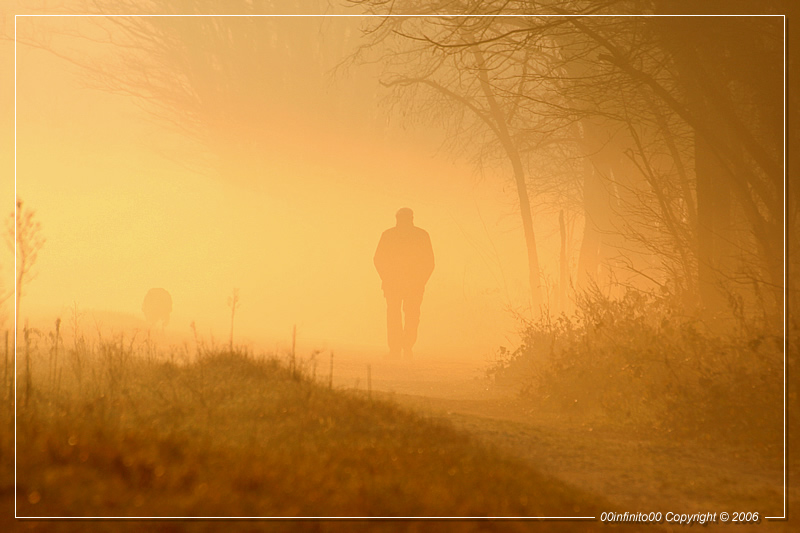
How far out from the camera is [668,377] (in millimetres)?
8219

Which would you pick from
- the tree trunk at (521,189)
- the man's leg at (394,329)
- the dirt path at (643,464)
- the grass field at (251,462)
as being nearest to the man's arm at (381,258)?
the man's leg at (394,329)

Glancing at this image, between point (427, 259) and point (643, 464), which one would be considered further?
point (427, 259)

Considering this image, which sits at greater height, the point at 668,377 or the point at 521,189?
the point at 521,189

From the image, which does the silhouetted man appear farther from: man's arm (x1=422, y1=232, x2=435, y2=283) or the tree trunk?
the tree trunk

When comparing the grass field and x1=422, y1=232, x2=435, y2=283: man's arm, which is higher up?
x1=422, y1=232, x2=435, y2=283: man's arm

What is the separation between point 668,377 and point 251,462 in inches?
227

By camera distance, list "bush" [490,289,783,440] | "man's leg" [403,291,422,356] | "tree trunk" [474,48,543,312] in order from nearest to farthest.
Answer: "bush" [490,289,783,440]
"man's leg" [403,291,422,356]
"tree trunk" [474,48,543,312]

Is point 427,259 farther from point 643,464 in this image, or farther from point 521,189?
point 643,464

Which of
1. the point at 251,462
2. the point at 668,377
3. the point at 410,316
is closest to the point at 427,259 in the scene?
the point at 410,316

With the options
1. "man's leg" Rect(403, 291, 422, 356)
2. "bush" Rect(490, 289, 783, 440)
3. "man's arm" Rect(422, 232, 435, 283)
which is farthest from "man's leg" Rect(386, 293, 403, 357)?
"bush" Rect(490, 289, 783, 440)

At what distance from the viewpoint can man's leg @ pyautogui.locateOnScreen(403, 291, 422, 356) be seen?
1752cm

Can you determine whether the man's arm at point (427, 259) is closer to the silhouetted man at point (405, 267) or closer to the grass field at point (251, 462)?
the silhouetted man at point (405, 267)

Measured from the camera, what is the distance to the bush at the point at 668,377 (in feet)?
24.2

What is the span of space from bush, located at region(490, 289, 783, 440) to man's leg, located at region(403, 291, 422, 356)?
6.63 m
